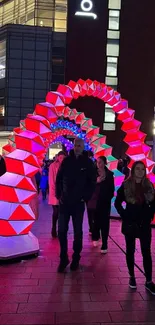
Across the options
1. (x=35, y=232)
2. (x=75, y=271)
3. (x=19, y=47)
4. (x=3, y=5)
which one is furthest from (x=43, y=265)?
(x=3, y=5)

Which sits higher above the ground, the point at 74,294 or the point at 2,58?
the point at 2,58

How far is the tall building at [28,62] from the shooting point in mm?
35188

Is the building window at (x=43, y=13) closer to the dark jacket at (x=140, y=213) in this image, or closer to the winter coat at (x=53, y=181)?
the winter coat at (x=53, y=181)

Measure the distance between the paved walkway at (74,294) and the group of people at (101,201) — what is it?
1.03 ft

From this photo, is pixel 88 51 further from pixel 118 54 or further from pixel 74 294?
pixel 74 294

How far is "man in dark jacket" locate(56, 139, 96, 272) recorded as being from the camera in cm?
562

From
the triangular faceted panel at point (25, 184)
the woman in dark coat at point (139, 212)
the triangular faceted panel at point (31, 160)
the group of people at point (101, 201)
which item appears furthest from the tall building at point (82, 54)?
the woman in dark coat at point (139, 212)

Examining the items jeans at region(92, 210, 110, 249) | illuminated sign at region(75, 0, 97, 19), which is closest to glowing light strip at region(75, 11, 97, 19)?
illuminated sign at region(75, 0, 97, 19)

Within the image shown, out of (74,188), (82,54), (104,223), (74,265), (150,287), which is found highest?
(82,54)

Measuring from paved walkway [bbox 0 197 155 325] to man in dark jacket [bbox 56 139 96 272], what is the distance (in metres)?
0.49

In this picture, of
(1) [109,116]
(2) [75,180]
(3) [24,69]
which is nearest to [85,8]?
(3) [24,69]

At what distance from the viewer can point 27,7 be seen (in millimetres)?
36188

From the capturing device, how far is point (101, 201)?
711 centimetres

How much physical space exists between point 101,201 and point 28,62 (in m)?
30.1
